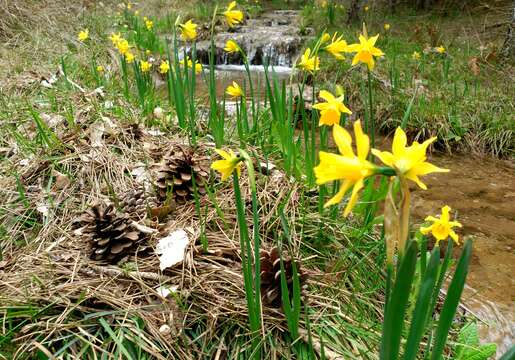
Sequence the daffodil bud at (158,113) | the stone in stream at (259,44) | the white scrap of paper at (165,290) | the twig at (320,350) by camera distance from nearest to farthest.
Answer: the twig at (320,350), the white scrap of paper at (165,290), the daffodil bud at (158,113), the stone in stream at (259,44)

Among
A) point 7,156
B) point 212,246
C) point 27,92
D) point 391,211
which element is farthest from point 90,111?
point 391,211

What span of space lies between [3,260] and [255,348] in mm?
1017

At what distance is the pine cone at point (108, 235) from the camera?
1413mm

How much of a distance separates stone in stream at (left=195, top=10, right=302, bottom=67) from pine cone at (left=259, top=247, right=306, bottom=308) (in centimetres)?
647

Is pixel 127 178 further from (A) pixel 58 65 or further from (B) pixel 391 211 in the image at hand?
(A) pixel 58 65

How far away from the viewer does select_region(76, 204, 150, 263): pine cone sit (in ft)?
4.64

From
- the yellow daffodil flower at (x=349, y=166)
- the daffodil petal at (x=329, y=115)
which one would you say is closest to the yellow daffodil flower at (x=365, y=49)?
the daffodil petal at (x=329, y=115)

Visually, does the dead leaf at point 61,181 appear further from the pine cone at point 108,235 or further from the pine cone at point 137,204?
the pine cone at point 108,235

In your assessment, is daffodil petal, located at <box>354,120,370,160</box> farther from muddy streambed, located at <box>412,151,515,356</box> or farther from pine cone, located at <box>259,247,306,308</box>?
muddy streambed, located at <box>412,151,515,356</box>

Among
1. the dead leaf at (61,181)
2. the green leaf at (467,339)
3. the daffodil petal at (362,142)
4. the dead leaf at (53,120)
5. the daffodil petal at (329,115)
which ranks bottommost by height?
the green leaf at (467,339)

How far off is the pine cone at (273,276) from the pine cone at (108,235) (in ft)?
1.68

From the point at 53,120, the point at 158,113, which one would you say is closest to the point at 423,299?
the point at 158,113

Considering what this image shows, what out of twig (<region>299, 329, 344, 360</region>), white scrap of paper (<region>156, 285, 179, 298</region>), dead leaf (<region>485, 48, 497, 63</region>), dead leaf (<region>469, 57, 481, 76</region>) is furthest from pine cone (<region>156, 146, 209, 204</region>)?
dead leaf (<region>485, 48, 497, 63</region>)

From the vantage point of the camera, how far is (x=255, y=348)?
1.13m
